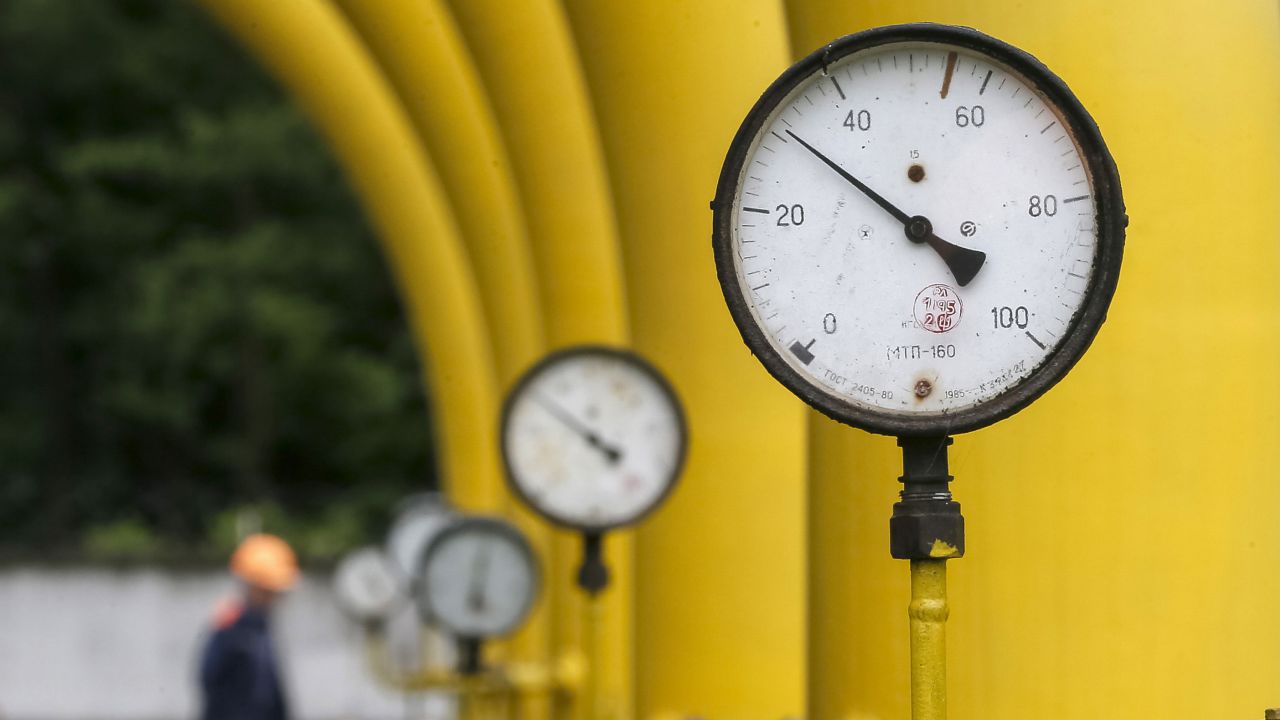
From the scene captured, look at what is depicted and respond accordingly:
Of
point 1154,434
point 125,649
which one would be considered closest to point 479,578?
point 1154,434

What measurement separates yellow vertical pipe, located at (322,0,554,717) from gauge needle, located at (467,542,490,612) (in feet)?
2.85

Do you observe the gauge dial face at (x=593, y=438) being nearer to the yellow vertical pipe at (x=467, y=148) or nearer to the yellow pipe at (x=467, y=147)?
the yellow pipe at (x=467, y=147)

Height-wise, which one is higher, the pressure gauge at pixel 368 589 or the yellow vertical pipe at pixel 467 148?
the yellow vertical pipe at pixel 467 148

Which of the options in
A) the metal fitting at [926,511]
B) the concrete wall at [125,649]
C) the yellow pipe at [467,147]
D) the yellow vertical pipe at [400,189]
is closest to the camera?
the metal fitting at [926,511]

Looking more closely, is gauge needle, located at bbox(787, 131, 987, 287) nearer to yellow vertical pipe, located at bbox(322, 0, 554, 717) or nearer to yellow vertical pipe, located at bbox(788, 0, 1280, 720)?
yellow vertical pipe, located at bbox(788, 0, 1280, 720)

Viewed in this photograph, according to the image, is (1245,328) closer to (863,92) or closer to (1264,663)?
(1264,663)

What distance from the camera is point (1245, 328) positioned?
4.23 m

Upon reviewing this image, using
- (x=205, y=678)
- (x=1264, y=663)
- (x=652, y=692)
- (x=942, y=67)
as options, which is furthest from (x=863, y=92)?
(x=205, y=678)

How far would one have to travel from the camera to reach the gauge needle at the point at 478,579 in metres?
9.43

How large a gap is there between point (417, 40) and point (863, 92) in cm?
750

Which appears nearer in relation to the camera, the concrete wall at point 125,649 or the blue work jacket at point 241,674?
the blue work jacket at point 241,674

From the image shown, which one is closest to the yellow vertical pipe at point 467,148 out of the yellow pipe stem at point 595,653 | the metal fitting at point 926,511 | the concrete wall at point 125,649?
the yellow pipe stem at point 595,653

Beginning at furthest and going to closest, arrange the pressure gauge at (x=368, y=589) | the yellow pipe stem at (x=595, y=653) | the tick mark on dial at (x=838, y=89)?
the pressure gauge at (x=368, y=589), the yellow pipe stem at (x=595, y=653), the tick mark on dial at (x=838, y=89)

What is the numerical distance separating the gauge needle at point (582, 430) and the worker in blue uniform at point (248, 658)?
2561 mm
